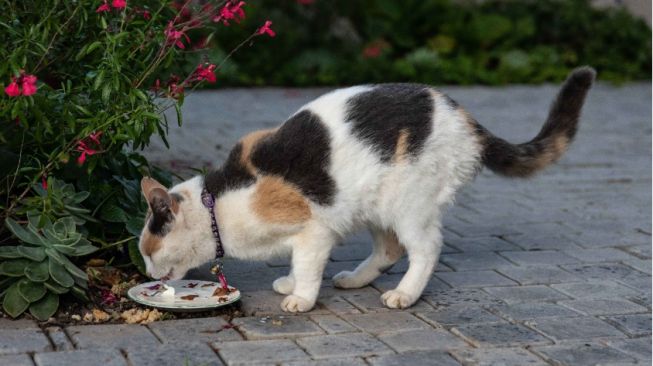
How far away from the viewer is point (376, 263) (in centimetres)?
505

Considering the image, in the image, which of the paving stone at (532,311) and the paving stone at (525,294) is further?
the paving stone at (525,294)

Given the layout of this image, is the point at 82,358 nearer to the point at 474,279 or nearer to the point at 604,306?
the point at 474,279

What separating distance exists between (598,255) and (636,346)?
149 centimetres

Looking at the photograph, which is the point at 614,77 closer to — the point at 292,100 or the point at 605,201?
the point at 292,100

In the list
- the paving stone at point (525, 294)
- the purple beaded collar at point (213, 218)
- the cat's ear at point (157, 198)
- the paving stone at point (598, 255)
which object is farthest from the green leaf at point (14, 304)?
the paving stone at point (598, 255)

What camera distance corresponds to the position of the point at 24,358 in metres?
3.88

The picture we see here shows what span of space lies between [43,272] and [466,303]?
1952 millimetres

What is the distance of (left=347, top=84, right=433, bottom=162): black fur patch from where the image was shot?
4609mm

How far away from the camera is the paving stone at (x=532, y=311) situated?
4.62 meters

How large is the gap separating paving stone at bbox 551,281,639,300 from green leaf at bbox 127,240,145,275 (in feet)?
6.74

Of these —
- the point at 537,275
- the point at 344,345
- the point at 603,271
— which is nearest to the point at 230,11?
the point at 344,345

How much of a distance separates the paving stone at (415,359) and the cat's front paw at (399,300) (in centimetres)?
62

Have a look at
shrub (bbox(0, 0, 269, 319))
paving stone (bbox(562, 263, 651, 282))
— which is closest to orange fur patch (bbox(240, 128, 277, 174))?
shrub (bbox(0, 0, 269, 319))

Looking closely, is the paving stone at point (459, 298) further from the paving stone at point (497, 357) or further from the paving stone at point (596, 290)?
the paving stone at point (497, 357)
